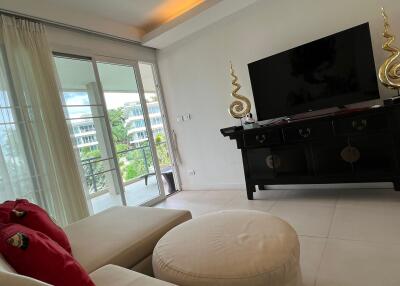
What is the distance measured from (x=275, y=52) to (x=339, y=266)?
8.04 feet

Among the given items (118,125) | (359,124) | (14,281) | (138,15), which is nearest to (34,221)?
(14,281)

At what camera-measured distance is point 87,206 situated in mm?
2869

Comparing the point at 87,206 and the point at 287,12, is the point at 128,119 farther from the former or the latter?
the point at 287,12

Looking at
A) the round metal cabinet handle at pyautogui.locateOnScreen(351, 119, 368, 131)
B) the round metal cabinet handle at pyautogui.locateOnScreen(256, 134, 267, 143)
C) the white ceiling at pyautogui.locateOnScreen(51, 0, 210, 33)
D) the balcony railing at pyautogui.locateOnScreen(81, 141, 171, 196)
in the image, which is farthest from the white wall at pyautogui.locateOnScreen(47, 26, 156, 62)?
the round metal cabinet handle at pyautogui.locateOnScreen(351, 119, 368, 131)

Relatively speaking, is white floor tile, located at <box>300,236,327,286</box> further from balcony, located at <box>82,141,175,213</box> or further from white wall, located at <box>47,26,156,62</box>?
white wall, located at <box>47,26,156,62</box>

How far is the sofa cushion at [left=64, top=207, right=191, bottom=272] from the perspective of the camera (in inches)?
55.6

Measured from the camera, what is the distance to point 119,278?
1.12 meters

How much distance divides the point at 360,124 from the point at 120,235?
229cm

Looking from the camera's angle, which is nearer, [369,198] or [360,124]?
[360,124]

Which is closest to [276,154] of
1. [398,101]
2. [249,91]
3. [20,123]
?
[249,91]

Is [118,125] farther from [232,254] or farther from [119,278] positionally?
[232,254]

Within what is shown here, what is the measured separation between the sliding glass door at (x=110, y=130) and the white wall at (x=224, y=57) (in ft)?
1.60

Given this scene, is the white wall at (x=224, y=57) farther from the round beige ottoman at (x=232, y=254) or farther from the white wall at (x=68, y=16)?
the round beige ottoman at (x=232, y=254)

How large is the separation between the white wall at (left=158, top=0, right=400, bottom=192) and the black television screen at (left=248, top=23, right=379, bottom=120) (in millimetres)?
280
